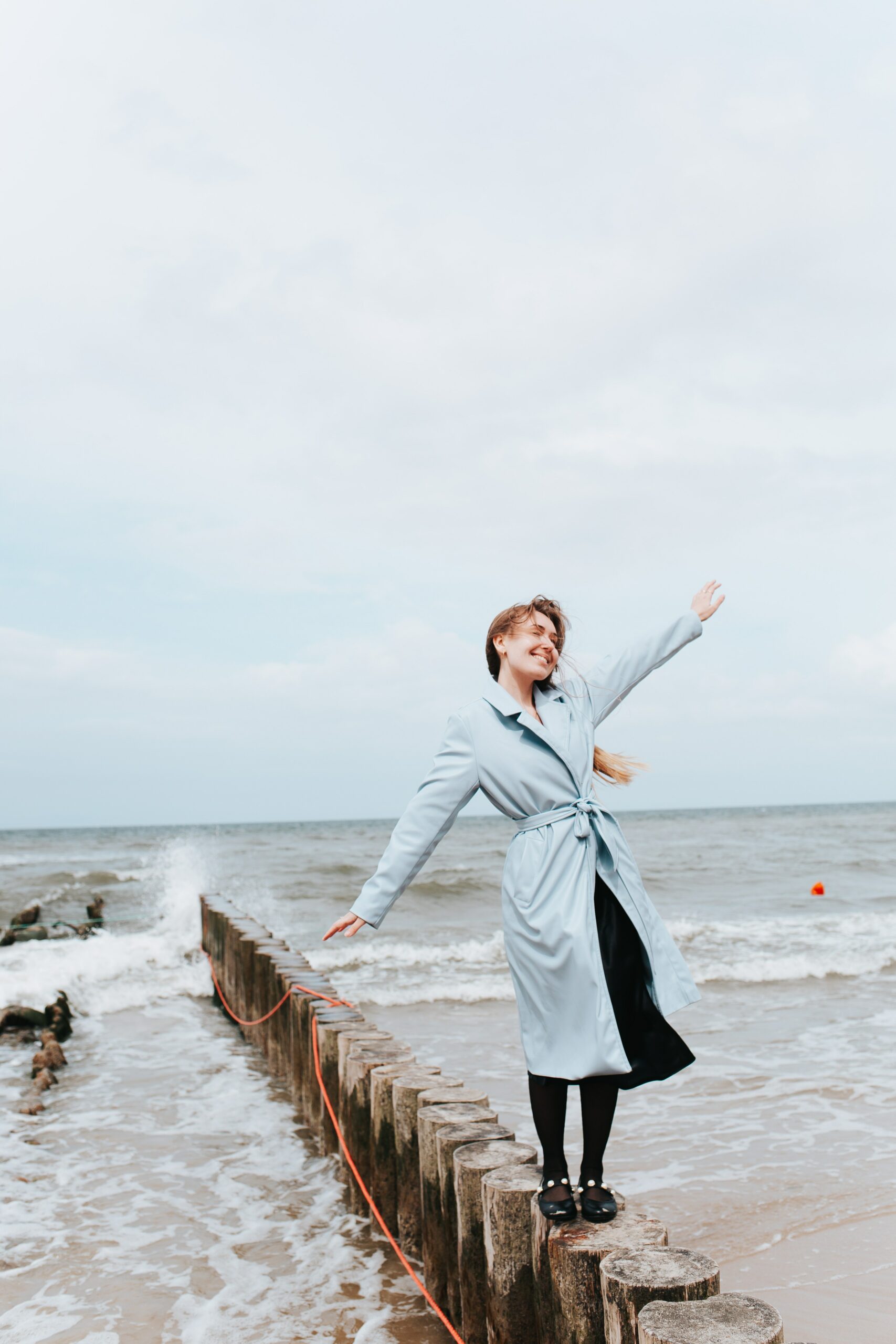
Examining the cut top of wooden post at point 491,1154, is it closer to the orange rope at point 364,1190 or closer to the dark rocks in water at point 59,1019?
the orange rope at point 364,1190

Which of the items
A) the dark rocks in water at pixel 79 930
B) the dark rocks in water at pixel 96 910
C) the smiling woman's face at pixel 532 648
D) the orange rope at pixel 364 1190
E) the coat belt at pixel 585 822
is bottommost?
the dark rocks in water at pixel 96 910

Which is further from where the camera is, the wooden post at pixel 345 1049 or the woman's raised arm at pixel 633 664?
the wooden post at pixel 345 1049

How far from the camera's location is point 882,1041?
782 cm

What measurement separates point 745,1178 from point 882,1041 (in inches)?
135

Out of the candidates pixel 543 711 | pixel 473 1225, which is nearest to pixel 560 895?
Result: pixel 543 711

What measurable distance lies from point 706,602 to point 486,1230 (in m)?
2.07

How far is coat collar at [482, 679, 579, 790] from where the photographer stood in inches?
115

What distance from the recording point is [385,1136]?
13.5ft

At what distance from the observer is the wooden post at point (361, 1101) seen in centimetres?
435

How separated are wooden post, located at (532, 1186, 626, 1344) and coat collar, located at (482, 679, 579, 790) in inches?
46.7

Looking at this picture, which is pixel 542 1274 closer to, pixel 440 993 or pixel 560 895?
pixel 560 895

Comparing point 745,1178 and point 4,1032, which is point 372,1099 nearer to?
point 745,1178

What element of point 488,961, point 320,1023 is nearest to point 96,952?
point 488,961

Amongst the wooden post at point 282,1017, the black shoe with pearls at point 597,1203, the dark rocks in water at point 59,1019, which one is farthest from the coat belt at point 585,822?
the dark rocks in water at point 59,1019
